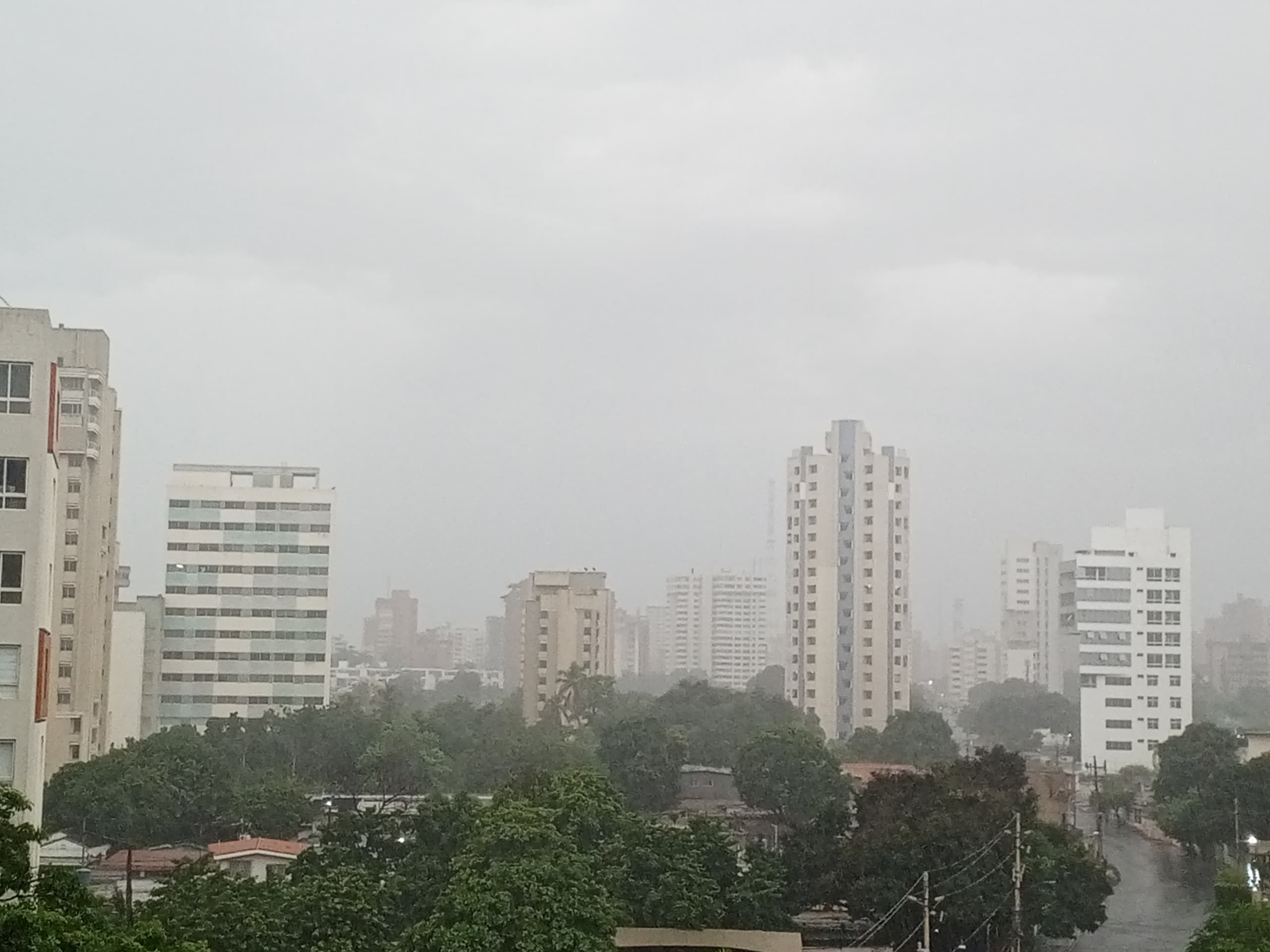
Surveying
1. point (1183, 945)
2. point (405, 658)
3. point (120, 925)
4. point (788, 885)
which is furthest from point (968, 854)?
point (405, 658)

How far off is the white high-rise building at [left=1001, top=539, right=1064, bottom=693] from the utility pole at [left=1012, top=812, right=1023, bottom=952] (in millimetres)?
49387

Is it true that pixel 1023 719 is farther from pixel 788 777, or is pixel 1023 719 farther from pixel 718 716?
pixel 788 777

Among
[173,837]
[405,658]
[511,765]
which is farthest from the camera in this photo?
[405,658]

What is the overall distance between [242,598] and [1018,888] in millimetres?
25359

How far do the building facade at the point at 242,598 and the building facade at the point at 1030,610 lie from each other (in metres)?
37.5

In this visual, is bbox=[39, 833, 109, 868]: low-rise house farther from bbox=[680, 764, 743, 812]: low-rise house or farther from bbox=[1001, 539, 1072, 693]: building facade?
bbox=[1001, 539, 1072, 693]: building facade

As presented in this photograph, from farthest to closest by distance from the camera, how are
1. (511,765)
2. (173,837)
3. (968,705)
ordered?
(968,705), (511,765), (173,837)

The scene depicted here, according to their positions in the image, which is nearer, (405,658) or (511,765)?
(511,765)

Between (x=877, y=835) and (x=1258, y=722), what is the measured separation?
41108mm

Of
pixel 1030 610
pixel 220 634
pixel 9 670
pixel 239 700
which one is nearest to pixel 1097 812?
pixel 239 700

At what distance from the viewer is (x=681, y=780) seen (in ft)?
96.5

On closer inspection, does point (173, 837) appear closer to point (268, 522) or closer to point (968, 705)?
point (268, 522)

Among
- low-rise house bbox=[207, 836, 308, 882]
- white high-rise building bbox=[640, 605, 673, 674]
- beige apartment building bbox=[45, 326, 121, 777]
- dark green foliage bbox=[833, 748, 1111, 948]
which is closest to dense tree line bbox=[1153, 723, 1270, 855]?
dark green foliage bbox=[833, 748, 1111, 948]

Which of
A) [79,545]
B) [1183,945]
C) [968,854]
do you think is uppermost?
[79,545]
